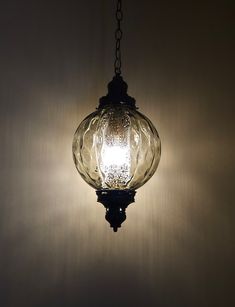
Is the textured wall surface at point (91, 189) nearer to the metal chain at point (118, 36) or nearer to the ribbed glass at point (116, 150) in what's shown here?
the metal chain at point (118, 36)

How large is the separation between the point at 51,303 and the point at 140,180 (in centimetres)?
42

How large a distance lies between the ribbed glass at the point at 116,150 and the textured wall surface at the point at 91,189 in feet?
0.64

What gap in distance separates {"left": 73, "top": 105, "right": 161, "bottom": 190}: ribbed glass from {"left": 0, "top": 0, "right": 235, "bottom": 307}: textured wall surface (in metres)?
0.20

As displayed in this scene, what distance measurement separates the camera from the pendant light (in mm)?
781

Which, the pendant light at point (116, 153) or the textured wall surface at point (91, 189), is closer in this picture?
the pendant light at point (116, 153)

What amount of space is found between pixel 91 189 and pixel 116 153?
0.76 feet

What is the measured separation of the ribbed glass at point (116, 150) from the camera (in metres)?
0.78

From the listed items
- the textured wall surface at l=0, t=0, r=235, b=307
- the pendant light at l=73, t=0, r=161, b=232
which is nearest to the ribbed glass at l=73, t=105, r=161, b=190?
the pendant light at l=73, t=0, r=161, b=232

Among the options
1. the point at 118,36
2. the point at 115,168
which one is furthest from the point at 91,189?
the point at 118,36

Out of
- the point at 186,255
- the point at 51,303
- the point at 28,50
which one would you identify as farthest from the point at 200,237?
the point at 28,50

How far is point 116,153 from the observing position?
785mm

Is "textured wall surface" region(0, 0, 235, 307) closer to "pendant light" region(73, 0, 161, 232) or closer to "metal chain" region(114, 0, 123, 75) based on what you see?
"metal chain" region(114, 0, 123, 75)

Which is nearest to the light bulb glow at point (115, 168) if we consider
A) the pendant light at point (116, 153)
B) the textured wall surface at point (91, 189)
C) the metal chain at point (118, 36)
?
the pendant light at point (116, 153)

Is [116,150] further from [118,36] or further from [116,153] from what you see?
[118,36]
